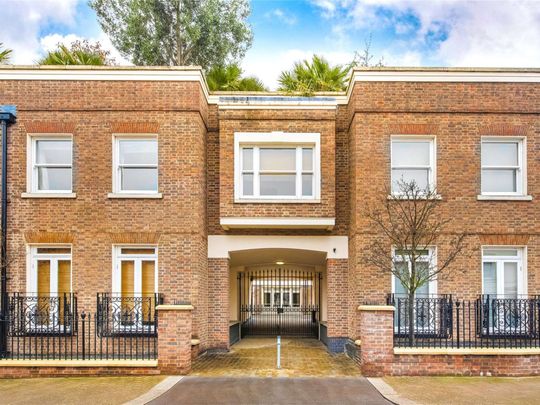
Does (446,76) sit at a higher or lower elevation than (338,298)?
higher

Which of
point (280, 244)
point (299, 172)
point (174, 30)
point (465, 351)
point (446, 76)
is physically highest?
point (174, 30)

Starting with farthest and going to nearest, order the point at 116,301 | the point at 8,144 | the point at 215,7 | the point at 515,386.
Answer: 1. the point at 215,7
2. the point at 8,144
3. the point at 116,301
4. the point at 515,386

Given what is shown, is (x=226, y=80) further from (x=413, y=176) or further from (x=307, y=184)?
(x=413, y=176)

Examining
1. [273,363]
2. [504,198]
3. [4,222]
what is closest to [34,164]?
[4,222]

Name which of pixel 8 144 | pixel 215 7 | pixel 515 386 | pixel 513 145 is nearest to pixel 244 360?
pixel 515 386

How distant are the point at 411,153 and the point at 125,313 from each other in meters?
8.27

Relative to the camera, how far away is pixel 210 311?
13633 millimetres

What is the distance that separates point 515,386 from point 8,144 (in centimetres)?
1289

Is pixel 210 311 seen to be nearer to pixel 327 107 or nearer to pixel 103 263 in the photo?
pixel 103 263

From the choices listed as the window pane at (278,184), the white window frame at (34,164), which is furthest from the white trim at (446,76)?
the white window frame at (34,164)

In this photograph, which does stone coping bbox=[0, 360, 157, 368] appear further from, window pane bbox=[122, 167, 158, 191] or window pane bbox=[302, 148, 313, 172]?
window pane bbox=[302, 148, 313, 172]

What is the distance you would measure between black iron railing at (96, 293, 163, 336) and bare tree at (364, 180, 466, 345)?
550 centimetres

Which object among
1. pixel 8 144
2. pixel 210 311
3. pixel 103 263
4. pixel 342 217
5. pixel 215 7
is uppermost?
pixel 215 7

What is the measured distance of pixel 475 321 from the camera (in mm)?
11586
